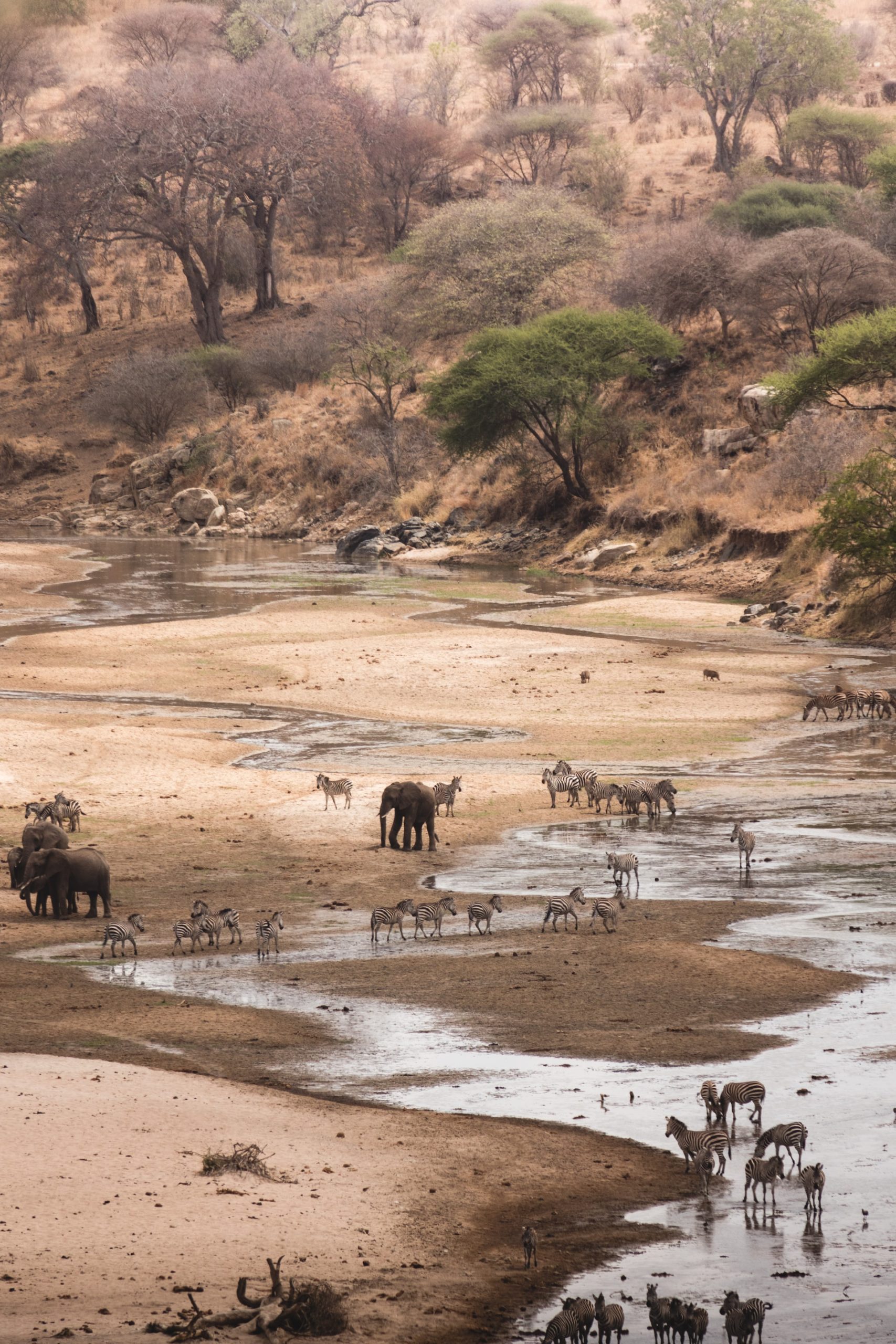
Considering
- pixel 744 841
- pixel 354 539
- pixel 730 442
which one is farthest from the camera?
pixel 354 539

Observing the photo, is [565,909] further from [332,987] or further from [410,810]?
[410,810]

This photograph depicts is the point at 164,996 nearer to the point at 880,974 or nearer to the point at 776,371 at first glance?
the point at 880,974

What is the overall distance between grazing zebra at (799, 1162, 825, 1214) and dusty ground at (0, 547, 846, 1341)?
0.86 m

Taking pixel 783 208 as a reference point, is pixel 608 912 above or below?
below

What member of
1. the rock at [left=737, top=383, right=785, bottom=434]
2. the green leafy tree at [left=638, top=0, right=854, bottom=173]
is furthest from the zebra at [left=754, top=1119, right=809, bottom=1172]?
the green leafy tree at [left=638, top=0, right=854, bottom=173]

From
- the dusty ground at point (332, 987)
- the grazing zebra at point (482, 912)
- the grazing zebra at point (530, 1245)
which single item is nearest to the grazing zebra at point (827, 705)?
the dusty ground at point (332, 987)

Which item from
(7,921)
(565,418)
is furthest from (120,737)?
(565,418)

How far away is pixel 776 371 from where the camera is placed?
217 ft

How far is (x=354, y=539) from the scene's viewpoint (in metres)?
65.8

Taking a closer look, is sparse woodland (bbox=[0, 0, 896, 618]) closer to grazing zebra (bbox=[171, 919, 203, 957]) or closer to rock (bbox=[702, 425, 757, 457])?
rock (bbox=[702, 425, 757, 457])

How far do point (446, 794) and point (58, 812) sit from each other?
4.84 m

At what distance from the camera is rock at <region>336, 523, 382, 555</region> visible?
215ft

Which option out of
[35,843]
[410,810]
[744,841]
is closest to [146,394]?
[410,810]

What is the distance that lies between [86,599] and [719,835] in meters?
31.2
